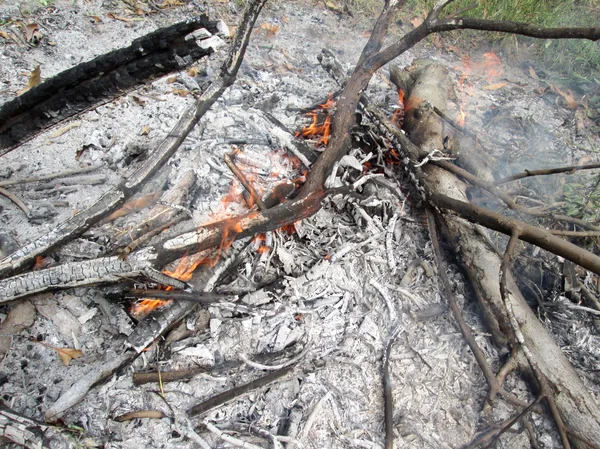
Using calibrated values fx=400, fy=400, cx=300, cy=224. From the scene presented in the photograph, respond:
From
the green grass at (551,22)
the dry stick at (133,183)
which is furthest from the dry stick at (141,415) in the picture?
the green grass at (551,22)

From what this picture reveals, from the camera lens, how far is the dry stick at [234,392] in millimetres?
2758

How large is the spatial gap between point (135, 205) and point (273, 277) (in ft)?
4.57

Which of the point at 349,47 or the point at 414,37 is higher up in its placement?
the point at 349,47

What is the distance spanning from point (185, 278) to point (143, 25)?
4.45 metres

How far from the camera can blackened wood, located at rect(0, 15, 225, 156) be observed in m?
3.47

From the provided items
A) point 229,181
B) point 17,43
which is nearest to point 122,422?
point 229,181

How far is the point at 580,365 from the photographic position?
327cm

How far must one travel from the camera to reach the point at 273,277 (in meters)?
3.41

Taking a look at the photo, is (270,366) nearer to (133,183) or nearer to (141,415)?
(141,415)

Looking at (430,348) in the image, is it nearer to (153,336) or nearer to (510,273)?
(510,273)

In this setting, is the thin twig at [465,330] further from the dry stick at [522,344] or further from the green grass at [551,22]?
the green grass at [551,22]

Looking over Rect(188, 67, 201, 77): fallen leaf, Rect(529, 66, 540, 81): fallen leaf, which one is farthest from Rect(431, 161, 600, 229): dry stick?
Rect(529, 66, 540, 81): fallen leaf

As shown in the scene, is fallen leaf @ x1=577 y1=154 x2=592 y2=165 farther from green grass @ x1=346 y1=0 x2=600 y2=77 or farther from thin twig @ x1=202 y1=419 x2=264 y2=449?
thin twig @ x1=202 y1=419 x2=264 y2=449

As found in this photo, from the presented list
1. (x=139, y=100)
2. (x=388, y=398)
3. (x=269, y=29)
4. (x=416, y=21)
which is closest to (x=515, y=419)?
(x=388, y=398)
